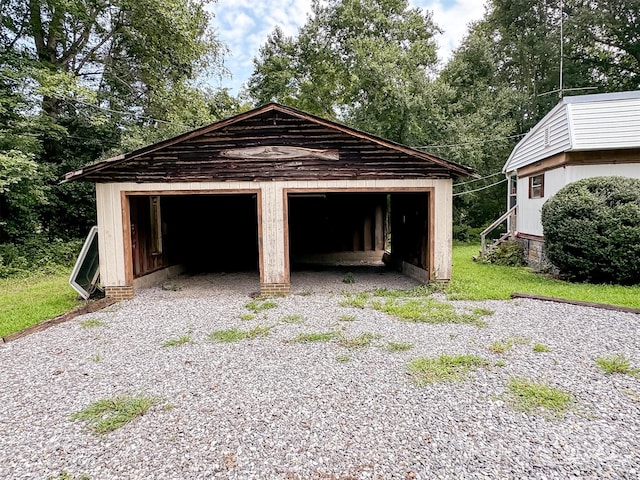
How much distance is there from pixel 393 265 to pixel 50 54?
1415cm

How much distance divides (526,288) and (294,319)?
5.31 meters

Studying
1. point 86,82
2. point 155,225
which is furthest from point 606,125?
point 86,82

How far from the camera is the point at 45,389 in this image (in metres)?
3.94

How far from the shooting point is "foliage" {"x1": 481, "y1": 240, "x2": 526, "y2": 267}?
1242 centimetres

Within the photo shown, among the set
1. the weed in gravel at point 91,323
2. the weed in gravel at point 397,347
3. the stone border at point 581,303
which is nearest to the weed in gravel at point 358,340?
the weed in gravel at point 397,347

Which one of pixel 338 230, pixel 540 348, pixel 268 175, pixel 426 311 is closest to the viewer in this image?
pixel 540 348

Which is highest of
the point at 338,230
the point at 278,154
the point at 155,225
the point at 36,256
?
the point at 278,154

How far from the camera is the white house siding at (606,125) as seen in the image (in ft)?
29.8

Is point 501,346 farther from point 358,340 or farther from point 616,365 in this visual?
point 358,340

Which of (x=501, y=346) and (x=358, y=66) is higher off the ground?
(x=358, y=66)

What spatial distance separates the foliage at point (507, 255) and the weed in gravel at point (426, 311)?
6.30 m

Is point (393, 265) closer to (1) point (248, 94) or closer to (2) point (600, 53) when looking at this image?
(1) point (248, 94)

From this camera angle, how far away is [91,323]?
6.32 m

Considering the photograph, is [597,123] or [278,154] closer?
[278,154]
